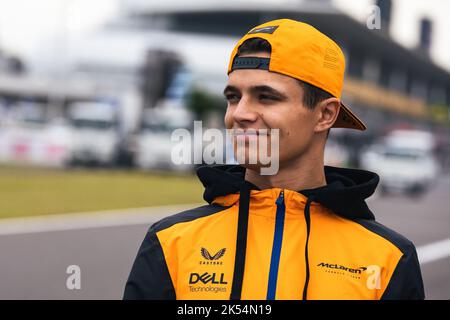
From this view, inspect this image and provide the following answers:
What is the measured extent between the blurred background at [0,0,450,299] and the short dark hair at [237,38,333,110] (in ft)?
5.09

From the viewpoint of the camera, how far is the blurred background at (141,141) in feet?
30.6

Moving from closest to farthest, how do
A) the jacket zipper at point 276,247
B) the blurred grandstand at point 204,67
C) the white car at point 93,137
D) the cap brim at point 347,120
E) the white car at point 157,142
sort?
1. the jacket zipper at point 276,247
2. the cap brim at point 347,120
3. the white car at point 157,142
4. the white car at point 93,137
5. the blurred grandstand at point 204,67

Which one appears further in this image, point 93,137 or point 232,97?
point 93,137

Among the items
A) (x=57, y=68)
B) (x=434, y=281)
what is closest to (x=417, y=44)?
(x=57, y=68)

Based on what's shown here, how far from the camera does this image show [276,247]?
1950 mm

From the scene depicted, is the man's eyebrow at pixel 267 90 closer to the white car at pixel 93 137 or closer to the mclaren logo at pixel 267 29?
the mclaren logo at pixel 267 29

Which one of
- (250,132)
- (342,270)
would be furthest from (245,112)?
(342,270)

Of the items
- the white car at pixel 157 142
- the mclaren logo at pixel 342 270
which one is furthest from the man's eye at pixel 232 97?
the white car at pixel 157 142

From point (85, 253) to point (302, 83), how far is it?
776 cm

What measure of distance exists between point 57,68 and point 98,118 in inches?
2176

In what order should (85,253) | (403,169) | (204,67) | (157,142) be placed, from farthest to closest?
(204,67), (157,142), (403,169), (85,253)

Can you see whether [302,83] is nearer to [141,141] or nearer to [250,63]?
[250,63]

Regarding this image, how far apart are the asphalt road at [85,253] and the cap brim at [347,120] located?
4.89 metres
